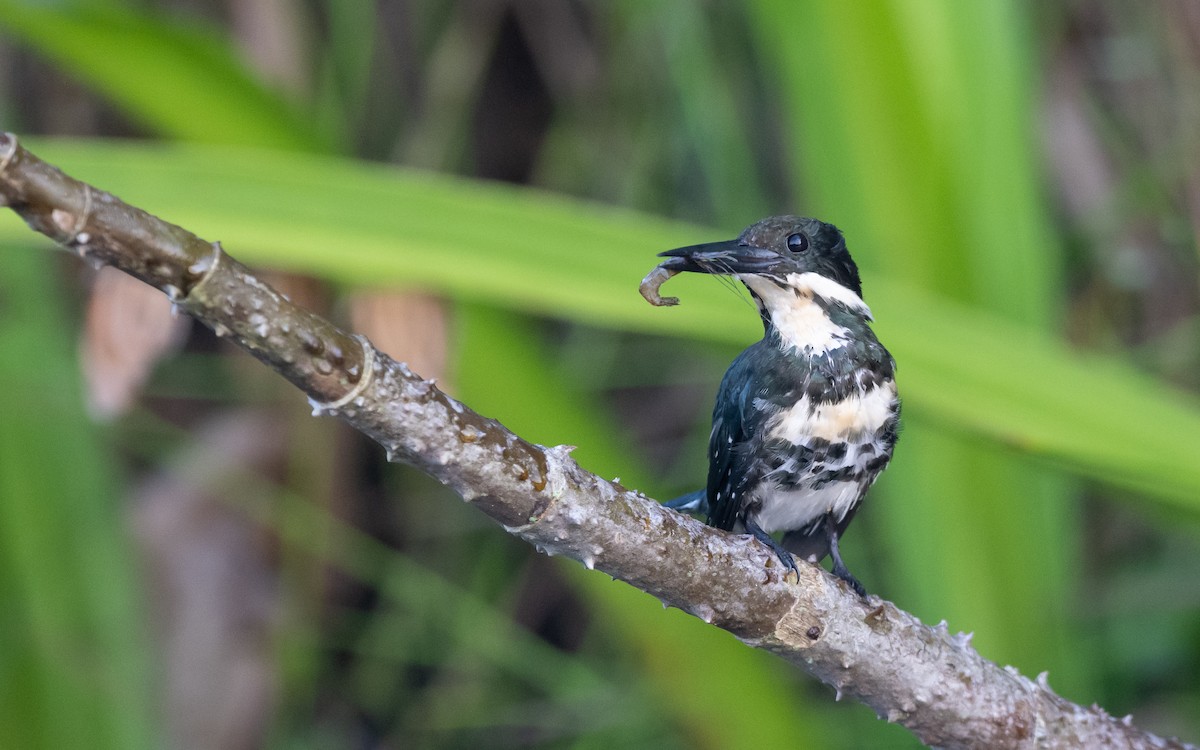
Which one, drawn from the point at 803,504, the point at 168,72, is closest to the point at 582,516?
the point at 803,504

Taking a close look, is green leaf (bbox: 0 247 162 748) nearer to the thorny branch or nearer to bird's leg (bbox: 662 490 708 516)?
bird's leg (bbox: 662 490 708 516)

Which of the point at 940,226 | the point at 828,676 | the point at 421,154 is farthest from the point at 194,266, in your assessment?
the point at 421,154

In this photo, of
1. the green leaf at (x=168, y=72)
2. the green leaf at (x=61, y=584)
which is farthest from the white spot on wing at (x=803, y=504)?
the green leaf at (x=61, y=584)

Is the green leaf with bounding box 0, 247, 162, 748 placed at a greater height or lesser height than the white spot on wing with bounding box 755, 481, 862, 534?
lesser

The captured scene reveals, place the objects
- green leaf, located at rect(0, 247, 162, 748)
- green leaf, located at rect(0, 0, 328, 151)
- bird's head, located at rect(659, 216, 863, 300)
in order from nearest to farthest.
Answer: bird's head, located at rect(659, 216, 863, 300) → green leaf, located at rect(0, 0, 328, 151) → green leaf, located at rect(0, 247, 162, 748)

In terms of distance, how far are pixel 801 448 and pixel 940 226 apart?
1.94 feet

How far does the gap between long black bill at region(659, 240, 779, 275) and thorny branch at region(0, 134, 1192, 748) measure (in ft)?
0.56

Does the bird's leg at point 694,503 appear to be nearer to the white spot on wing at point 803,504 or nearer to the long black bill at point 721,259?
the white spot on wing at point 803,504

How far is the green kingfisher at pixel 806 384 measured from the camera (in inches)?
41.4

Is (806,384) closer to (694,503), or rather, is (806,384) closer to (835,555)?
(835,555)

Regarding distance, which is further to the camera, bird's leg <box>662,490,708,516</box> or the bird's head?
bird's leg <box>662,490,708,516</box>

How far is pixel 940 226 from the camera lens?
1588 millimetres

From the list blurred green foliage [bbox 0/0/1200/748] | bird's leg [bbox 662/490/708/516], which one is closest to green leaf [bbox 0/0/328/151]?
blurred green foliage [bbox 0/0/1200/748]

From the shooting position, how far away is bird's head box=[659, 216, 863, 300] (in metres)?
0.98
